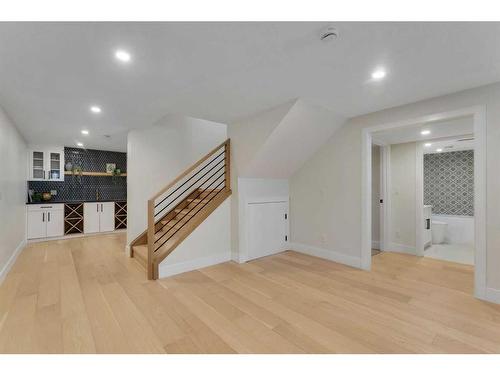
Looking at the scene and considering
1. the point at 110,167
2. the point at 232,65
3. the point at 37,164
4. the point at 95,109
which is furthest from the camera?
the point at 110,167

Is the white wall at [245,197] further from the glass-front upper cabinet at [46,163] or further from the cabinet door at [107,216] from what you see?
the glass-front upper cabinet at [46,163]

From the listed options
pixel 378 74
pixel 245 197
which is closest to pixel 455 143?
pixel 378 74

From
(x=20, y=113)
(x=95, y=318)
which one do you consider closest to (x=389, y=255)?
(x=95, y=318)

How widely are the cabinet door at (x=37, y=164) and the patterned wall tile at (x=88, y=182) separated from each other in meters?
0.29

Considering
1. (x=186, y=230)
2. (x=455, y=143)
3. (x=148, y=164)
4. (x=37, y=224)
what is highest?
(x=455, y=143)

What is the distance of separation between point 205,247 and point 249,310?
149cm

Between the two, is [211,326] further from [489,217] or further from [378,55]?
[489,217]

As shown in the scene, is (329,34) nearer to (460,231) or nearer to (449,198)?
(460,231)

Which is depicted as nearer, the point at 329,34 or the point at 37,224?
the point at 329,34

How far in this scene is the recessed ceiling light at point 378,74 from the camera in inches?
81.1

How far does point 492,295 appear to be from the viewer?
2291 millimetres

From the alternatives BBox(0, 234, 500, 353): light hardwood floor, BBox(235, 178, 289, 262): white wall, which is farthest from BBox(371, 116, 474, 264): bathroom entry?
BBox(235, 178, 289, 262): white wall

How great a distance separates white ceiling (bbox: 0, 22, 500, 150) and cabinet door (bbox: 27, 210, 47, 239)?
120 inches
